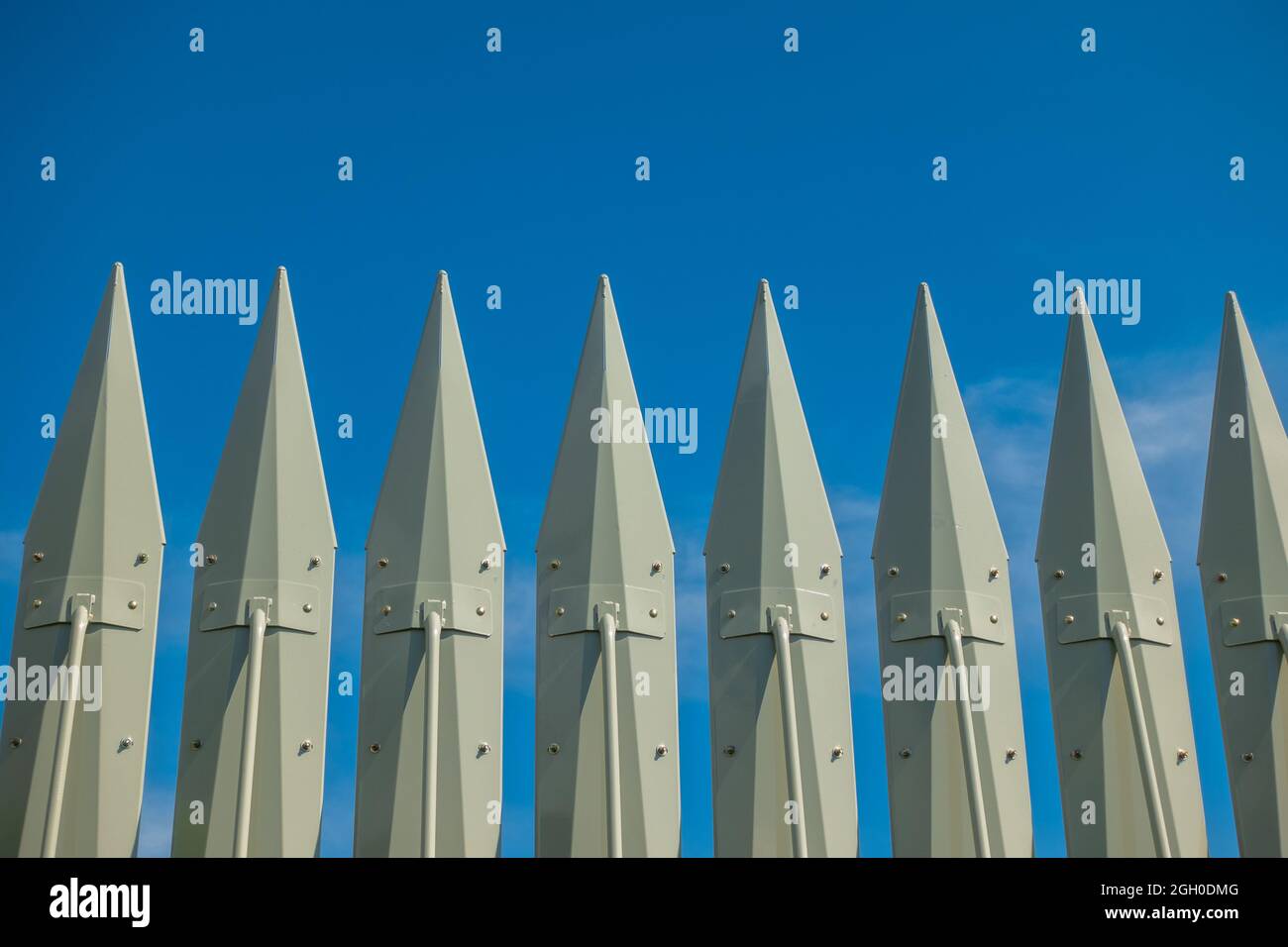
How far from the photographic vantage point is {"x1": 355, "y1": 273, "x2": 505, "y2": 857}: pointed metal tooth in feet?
38.9

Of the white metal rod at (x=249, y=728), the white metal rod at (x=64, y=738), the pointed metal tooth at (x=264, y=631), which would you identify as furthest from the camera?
the pointed metal tooth at (x=264, y=631)

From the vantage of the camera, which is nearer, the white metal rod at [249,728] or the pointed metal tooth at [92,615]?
the white metal rod at [249,728]

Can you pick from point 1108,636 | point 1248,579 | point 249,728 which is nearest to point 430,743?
point 249,728

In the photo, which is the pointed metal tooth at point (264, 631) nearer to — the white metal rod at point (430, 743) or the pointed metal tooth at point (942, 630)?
the white metal rod at point (430, 743)

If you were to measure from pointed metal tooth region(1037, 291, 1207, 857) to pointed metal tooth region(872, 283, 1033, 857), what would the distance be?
0.45 m

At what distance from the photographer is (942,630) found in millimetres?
12570

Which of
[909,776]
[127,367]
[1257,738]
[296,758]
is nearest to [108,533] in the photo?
[127,367]

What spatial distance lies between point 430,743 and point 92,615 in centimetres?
313

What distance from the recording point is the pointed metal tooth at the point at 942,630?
12.3 m

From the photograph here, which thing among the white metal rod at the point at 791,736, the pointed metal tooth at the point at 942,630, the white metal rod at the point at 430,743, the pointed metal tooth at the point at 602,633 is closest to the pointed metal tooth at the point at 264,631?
the white metal rod at the point at 430,743

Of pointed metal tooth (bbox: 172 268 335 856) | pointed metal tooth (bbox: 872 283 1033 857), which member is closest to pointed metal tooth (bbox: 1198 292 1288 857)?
pointed metal tooth (bbox: 872 283 1033 857)

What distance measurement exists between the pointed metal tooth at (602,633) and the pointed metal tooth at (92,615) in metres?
3.20

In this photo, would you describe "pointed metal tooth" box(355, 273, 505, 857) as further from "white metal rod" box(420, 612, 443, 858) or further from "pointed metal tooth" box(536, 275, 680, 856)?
"pointed metal tooth" box(536, 275, 680, 856)
